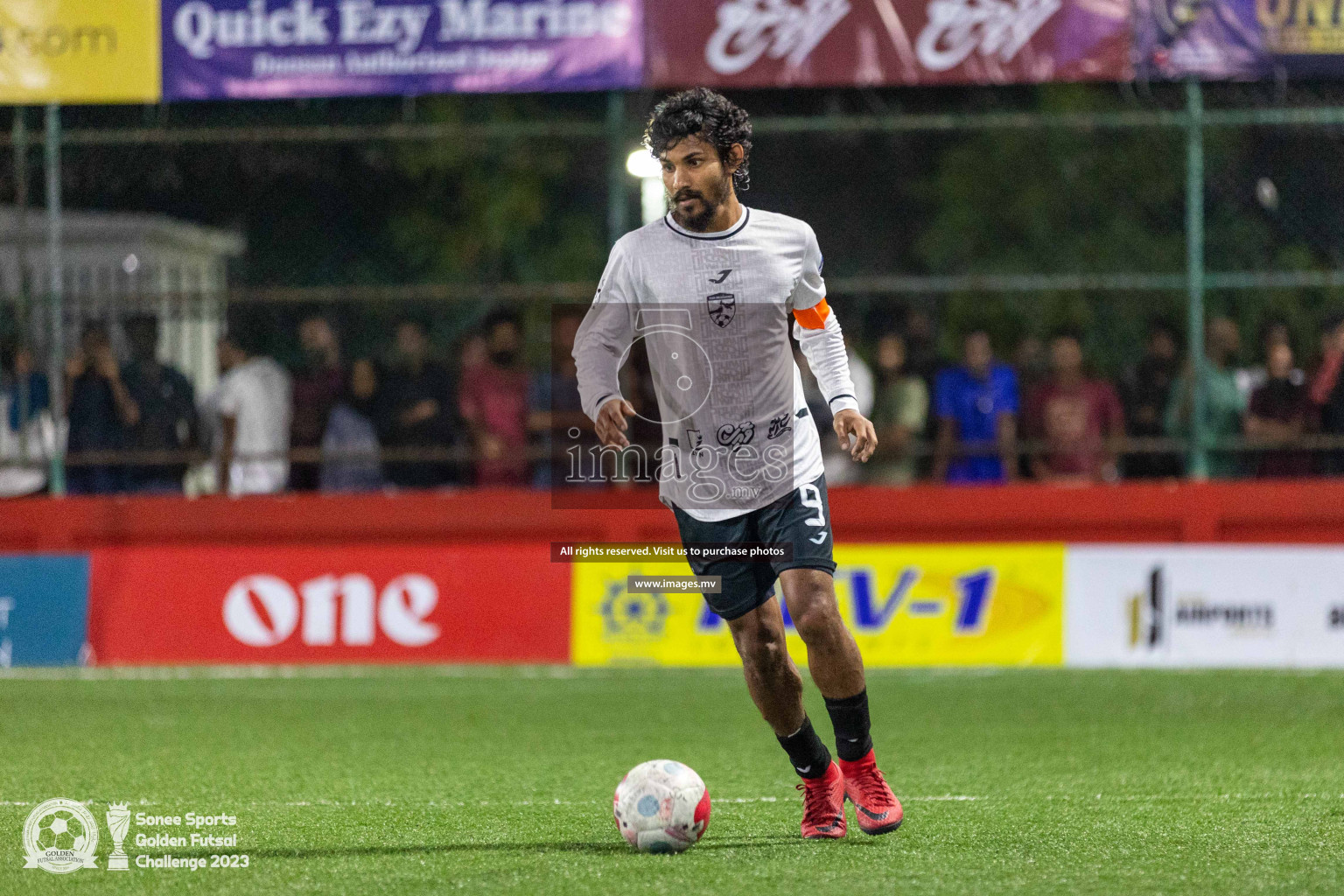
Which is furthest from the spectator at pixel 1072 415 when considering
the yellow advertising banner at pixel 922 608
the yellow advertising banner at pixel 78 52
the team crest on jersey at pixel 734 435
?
the team crest on jersey at pixel 734 435

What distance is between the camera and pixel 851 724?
5562 millimetres

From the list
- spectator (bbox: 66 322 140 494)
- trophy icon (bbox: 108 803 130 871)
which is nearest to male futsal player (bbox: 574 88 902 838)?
trophy icon (bbox: 108 803 130 871)

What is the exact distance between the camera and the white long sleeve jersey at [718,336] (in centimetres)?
554

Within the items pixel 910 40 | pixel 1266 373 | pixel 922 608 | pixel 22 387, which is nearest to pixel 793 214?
pixel 910 40

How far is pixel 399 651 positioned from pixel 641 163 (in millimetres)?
3640

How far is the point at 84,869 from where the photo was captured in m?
5.13

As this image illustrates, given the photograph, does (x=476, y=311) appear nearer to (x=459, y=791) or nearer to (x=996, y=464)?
(x=996, y=464)

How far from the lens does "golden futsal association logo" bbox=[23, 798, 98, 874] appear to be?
205 inches

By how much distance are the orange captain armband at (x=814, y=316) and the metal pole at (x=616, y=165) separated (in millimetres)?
6436

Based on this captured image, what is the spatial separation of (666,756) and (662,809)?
8.15 ft

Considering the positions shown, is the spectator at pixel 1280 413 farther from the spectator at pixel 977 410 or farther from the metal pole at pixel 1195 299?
the spectator at pixel 977 410

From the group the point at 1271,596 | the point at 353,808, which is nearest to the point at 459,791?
the point at 353,808

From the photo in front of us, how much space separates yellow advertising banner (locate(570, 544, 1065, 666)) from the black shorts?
5.84m

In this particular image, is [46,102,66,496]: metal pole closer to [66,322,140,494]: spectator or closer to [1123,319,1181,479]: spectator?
[66,322,140,494]: spectator
